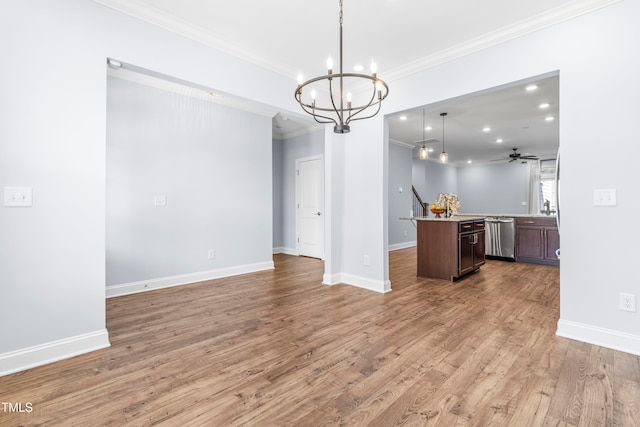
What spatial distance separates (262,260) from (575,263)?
161 inches

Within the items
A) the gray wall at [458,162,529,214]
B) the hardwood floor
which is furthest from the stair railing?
the hardwood floor

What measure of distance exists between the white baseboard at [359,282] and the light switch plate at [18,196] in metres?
3.11

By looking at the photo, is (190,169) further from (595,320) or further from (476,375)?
(595,320)

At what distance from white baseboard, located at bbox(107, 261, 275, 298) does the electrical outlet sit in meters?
4.27

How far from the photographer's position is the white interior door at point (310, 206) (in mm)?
6195

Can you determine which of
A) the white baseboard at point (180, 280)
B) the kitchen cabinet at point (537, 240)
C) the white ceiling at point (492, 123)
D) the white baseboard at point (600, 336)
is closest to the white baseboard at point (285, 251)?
the white baseboard at point (180, 280)

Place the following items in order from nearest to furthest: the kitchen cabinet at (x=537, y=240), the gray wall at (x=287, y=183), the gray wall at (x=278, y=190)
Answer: the kitchen cabinet at (x=537, y=240) < the gray wall at (x=287, y=183) < the gray wall at (x=278, y=190)

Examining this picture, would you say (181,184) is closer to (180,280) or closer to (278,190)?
(180,280)

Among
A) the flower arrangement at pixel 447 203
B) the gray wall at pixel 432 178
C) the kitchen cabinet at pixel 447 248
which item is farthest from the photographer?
the gray wall at pixel 432 178

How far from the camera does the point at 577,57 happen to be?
2.41 meters

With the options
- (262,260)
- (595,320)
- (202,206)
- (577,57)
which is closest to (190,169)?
(202,206)

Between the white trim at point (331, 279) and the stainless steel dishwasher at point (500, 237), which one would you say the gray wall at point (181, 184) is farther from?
the stainless steel dishwasher at point (500, 237)

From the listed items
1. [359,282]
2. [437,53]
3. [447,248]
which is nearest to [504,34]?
[437,53]

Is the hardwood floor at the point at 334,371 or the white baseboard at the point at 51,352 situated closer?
the hardwood floor at the point at 334,371
